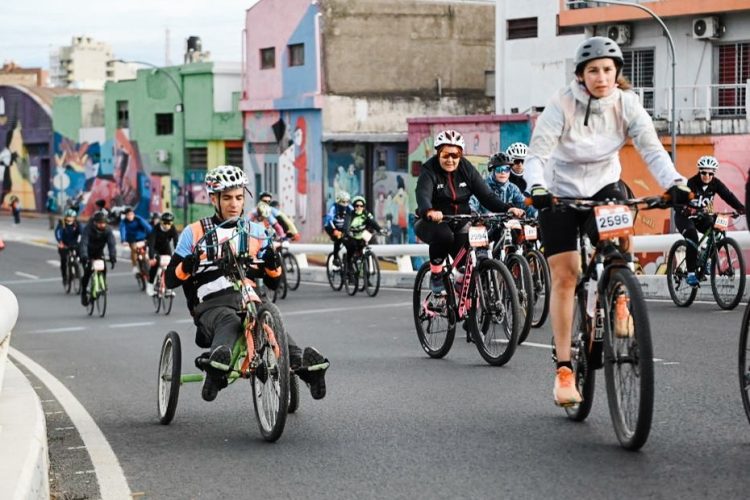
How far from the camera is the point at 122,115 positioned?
68.1 metres

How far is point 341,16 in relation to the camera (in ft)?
172

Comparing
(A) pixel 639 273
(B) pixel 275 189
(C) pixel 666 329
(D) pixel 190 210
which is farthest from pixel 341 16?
(C) pixel 666 329

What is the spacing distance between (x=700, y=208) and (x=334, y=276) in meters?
12.0

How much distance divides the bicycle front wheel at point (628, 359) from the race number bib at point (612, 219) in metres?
0.20

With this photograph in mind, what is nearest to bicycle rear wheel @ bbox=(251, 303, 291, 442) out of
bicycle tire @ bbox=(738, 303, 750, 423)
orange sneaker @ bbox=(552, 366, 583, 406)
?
orange sneaker @ bbox=(552, 366, 583, 406)

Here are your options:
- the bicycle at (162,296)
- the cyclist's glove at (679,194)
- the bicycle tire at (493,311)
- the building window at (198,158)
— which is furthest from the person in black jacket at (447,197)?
the building window at (198,158)

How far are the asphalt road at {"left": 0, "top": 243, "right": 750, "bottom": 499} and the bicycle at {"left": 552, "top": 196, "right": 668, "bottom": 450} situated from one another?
24 centimetres

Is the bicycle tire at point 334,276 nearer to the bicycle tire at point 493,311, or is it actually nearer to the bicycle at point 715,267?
the bicycle at point 715,267

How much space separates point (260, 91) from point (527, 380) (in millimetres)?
46244

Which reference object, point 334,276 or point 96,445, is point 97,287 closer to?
point 334,276

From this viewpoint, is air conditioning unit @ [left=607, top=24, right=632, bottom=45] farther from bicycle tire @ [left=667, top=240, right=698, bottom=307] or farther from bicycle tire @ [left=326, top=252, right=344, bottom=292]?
bicycle tire @ [left=667, top=240, right=698, bottom=307]

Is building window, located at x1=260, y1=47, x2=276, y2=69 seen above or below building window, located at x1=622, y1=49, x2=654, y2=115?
above

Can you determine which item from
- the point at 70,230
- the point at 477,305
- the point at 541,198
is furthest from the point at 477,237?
the point at 70,230

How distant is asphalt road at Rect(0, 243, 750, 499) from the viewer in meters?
6.68
